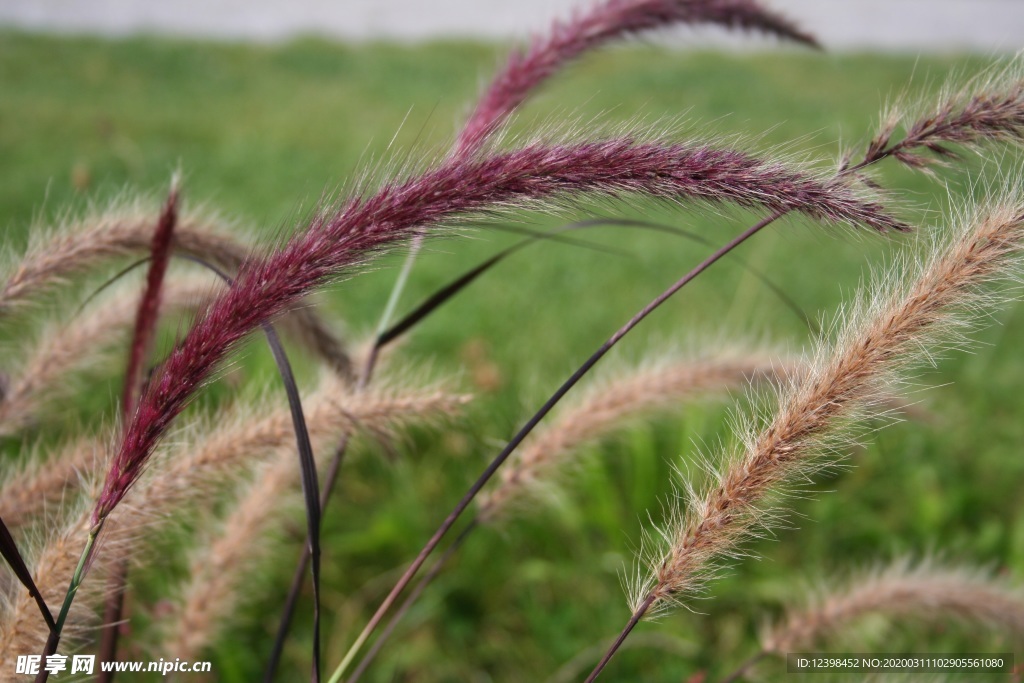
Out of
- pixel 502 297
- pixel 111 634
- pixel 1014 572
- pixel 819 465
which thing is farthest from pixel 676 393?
pixel 502 297

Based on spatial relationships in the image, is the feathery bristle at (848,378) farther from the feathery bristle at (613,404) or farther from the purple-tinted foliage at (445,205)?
the feathery bristle at (613,404)

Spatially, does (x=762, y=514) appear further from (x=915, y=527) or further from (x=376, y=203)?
(x=915, y=527)

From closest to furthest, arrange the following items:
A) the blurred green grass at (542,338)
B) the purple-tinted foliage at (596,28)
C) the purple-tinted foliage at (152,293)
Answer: the purple-tinted foliage at (152,293), the purple-tinted foliage at (596,28), the blurred green grass at (542,338)

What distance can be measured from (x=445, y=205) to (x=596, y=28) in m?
0.55

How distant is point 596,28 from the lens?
38.5 inches

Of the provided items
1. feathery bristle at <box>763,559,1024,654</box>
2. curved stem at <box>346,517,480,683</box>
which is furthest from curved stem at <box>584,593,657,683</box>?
feathery bristle at <box>763,559,1024,654</box>

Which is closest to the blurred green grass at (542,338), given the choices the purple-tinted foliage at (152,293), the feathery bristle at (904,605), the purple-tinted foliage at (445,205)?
the purple-tinted foliage at (445,205)

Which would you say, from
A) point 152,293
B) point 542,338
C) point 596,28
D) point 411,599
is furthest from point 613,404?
point 542,338

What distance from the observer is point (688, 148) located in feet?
1.97

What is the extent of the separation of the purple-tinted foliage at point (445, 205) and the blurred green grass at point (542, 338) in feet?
0.12

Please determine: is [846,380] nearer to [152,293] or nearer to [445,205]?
[445,205]

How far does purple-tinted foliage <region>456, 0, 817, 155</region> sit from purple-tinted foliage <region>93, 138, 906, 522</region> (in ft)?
1.28

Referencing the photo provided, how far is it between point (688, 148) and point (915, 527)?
4.72ft

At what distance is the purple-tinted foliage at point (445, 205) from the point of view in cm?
52
